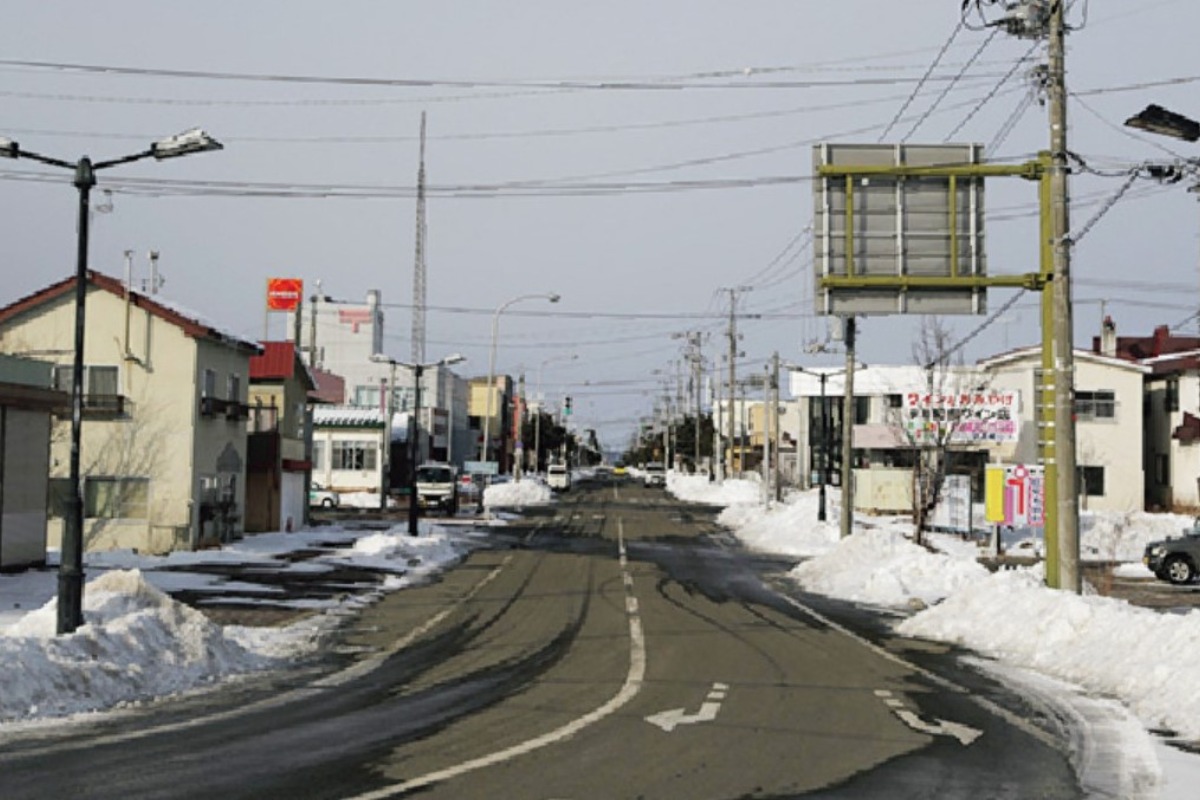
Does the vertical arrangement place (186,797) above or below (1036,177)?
below

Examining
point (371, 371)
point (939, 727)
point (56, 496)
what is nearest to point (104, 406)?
point (56, 496)

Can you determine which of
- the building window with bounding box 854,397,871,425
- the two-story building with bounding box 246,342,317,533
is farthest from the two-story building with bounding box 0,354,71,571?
the building window with bounding box 854,397,871,425

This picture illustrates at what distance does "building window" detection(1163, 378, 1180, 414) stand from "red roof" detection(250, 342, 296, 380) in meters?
43.2

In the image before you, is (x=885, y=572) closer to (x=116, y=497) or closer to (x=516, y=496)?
(x=116, y=497)

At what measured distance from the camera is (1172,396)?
6353 centimetres

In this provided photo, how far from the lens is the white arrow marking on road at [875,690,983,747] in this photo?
484 inches

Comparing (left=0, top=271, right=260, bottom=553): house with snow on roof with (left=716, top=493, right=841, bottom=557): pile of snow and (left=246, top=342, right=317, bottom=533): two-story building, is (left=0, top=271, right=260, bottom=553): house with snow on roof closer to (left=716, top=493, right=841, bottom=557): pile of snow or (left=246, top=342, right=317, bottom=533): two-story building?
(left=246, top=342, right=317, bottom=533): two-story building

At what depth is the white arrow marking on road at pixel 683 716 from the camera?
40.7 ft

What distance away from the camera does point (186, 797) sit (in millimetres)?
8961

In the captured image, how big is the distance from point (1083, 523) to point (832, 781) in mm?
44198

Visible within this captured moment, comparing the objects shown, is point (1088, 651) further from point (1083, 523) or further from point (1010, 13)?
point (1083, 523)

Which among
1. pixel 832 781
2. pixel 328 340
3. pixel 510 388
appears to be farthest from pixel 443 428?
pixel 832 781

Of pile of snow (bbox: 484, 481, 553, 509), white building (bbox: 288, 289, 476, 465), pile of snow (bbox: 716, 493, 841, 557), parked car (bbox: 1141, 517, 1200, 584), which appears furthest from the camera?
white building (bbox: 288, 289, 476, 465)

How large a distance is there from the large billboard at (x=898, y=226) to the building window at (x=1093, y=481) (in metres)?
45.0
